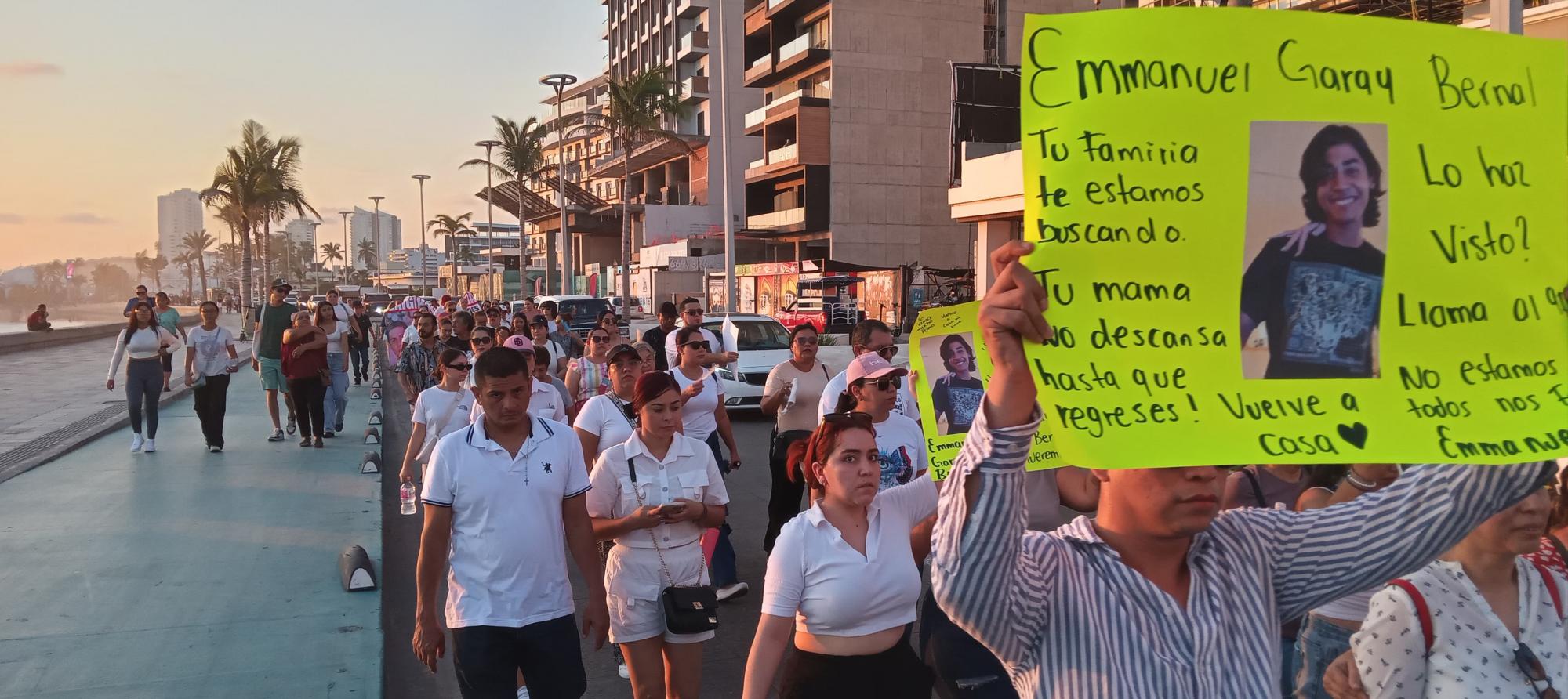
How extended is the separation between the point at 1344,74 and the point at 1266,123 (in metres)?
0.18

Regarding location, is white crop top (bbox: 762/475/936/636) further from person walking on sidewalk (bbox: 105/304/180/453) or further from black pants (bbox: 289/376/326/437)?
black pants (bbox: 289/376/326/437)

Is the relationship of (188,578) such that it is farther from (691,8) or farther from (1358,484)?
(691,8)

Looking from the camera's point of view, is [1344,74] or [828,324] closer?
[1344,74]

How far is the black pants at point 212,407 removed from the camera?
1312 centimetres

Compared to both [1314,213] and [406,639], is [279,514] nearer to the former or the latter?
[406,639]

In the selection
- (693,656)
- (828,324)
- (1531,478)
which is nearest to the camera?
(1531,478)

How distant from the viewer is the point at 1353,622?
12.3ft

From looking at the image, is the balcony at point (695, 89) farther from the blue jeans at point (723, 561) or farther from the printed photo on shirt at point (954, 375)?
the printed photo on shirt at point (954, 375)

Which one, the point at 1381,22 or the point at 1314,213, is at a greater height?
the point at 1381,22

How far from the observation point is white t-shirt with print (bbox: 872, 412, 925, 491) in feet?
18.2

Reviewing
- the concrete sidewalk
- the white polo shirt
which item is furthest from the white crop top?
the concrete sidewalk

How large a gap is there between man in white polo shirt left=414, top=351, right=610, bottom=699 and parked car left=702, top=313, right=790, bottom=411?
12.3 metres

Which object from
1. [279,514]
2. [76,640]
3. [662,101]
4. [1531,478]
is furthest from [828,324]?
[1531,478]

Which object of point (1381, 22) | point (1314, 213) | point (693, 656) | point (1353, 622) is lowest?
point (693, 656)
